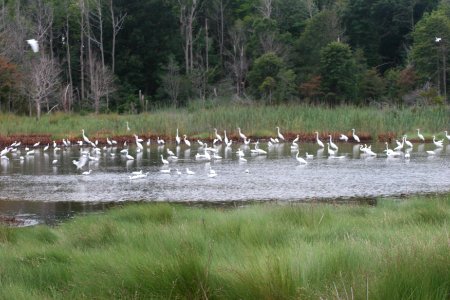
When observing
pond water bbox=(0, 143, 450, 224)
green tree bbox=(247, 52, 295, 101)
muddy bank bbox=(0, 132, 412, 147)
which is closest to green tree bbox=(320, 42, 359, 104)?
green tree bbox=(247, 52, 295, 101)

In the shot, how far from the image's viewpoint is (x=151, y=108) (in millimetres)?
51219

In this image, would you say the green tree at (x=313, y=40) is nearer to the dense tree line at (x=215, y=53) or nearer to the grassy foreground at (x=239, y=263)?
the dense tree line at (x=215, y=53)

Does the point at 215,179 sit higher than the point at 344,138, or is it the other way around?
the point at 344,138

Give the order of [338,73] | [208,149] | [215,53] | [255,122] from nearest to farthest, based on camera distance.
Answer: [208,149] < [255,122] < [338,73] < [215,53]

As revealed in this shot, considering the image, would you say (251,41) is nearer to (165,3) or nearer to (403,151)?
(165,3)

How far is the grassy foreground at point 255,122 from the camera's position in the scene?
37.7 m

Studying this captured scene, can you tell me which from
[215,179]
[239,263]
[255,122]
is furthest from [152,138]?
[239,263]

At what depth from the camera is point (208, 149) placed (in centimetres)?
2936

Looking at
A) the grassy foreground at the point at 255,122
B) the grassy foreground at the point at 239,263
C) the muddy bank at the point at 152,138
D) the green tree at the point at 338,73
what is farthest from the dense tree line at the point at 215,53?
the grassy foreground at the point at 239,263

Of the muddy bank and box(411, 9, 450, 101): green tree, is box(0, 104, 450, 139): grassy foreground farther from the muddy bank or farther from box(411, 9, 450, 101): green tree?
box(411, 9, 450, 101): green tree

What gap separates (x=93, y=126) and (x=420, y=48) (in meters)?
24.8

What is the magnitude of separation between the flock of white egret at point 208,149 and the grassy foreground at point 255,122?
2.82 ft

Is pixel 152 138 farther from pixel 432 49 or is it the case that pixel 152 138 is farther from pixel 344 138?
pixel 432 49

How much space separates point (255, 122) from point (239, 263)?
34294 millimetres
